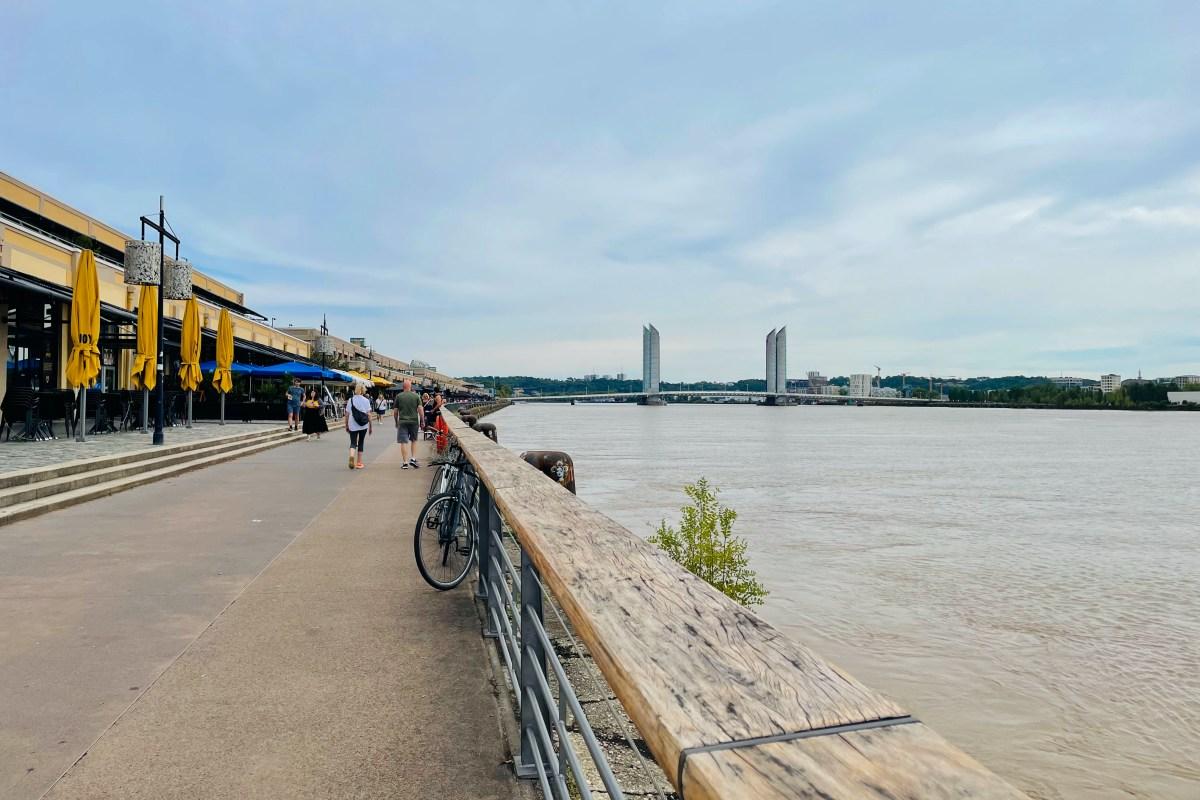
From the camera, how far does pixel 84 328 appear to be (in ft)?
48.5

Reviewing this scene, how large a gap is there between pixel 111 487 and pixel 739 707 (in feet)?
39.6

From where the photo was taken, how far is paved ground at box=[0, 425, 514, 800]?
3.22m

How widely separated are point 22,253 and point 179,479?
465 inches

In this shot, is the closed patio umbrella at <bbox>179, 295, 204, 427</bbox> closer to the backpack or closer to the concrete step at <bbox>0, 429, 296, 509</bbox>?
the concrete step at <bbox>0, 429, 296, 509</bbox>

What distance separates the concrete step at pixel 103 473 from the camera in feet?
30.7

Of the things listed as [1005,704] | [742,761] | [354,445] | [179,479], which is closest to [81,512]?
[179,479]

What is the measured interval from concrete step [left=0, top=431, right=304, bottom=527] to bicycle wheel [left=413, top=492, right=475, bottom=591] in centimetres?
531

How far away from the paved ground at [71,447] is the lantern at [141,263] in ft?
11.0

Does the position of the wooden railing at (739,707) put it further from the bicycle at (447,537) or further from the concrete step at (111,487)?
the concrete step at (111,487)

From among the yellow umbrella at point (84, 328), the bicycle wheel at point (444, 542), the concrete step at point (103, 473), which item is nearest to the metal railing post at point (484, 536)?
the bicycle wheel at point (444, 542)

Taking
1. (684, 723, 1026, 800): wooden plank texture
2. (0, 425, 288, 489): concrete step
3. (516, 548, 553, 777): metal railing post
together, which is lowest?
(0, 425, 288, 489): concrete step

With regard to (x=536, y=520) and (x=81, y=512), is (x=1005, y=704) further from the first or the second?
(x=81, y=512)

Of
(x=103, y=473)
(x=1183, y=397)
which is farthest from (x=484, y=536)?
(x=1183, y=397)

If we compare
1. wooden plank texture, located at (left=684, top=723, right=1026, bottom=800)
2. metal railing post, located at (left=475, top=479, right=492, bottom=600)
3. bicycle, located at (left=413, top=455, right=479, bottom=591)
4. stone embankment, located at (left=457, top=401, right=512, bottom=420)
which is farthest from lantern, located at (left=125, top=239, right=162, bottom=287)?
wooden plank texture, located at (left=684, top=723, right=1026, bottom=800)
